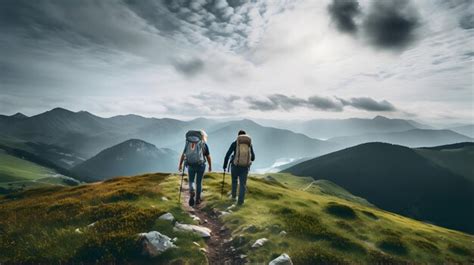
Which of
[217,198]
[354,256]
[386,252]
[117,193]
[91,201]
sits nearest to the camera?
[354,256]

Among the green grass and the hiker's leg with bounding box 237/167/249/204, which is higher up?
the hiker's leg with bounding box 237/167/249/204

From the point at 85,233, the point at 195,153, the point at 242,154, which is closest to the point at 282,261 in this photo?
the point at 85,233

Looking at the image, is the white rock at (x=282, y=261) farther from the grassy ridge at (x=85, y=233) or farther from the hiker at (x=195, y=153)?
the hiker at (x=195, y=153)

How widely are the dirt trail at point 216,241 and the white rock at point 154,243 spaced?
177 cm

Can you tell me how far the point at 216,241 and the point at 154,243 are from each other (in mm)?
3384

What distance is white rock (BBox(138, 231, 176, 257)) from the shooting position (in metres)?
12.1

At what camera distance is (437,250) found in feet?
58.0

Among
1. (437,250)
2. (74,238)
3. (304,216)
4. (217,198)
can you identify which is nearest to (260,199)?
(217,198)

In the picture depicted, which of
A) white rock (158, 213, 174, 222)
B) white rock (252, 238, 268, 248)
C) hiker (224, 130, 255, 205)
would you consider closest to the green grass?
white rock (252, 238, 268, 248)

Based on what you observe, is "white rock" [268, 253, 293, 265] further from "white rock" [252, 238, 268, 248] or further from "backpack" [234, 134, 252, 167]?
"backpack" [234, 134, 252, 167]

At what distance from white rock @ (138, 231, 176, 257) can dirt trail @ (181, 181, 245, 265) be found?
1771 millimetres

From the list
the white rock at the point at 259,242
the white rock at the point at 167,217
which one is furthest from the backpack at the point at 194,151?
the white rock at the point at 259,242

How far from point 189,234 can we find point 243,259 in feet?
9.52

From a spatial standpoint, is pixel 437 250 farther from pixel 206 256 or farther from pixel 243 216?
pixel 206 256
